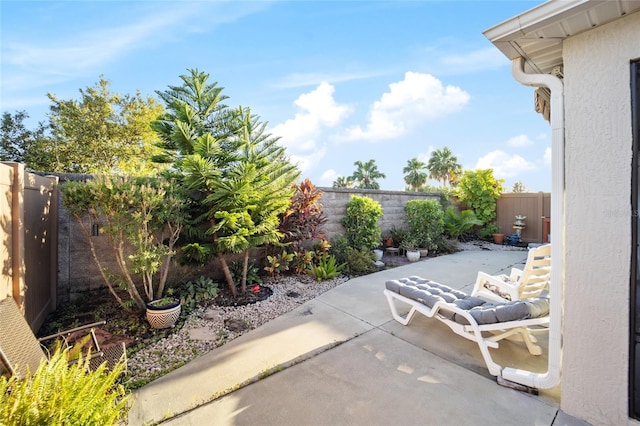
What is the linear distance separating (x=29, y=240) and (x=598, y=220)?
526cm

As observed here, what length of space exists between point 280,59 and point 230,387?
20.3 ft

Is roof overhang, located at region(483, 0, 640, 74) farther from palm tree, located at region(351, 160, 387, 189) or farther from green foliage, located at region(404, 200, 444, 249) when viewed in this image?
palm tree, located at region(351, 160, 387, 189)

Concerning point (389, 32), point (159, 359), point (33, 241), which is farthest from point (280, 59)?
point (159, 359)

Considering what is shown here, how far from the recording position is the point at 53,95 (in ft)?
42.2

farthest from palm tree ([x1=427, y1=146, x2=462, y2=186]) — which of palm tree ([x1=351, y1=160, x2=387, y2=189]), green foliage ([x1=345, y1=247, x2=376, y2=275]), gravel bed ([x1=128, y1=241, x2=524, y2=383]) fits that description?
gravel bed ([x1=128, y1=241, x2=524, y2=383])

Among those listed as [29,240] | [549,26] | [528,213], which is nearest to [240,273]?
[29,240]

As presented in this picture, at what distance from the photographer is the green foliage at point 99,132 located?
12.8 meters

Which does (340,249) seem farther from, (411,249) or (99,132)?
(99,132)

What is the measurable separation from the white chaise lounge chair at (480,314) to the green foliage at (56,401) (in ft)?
8.98

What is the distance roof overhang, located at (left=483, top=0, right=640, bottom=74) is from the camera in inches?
65.4

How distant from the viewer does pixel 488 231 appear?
1034 centimetres

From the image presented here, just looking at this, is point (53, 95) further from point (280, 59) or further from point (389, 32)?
point (389, 32)

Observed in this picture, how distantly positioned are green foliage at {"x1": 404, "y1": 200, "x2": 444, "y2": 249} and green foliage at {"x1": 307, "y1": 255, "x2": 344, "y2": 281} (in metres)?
3.12

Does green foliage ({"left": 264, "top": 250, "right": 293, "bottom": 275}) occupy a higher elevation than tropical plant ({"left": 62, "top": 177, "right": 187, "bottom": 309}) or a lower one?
lower
